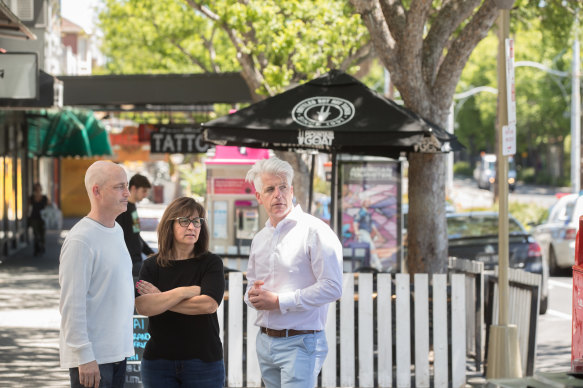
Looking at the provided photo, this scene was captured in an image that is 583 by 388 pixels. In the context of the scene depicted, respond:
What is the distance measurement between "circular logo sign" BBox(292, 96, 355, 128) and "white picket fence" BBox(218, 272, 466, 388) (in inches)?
61.7

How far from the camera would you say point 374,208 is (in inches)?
612

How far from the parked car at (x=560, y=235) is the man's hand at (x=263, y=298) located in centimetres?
1554

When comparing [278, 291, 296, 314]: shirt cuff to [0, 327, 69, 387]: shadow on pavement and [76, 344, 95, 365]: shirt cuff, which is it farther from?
[0, 327, 69, 387]: shadow on pavement

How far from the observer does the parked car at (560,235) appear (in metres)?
20.4

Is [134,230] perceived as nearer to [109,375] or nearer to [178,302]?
[178,302]

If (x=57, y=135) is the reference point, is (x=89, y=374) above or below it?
below

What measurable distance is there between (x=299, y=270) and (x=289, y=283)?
89mm

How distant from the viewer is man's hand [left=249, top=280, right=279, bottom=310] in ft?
18.1

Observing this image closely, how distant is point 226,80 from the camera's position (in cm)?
2258

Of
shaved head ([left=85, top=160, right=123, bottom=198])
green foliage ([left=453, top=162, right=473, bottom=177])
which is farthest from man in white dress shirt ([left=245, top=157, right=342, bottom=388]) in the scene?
green foliage ([left=453, top=162, right=473, bottom=177])

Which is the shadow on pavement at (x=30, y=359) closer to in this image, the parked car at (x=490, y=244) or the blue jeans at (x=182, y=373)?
the blue jeans at (x=182, y=373)

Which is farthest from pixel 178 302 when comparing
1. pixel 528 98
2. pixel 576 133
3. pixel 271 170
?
pixel 528 98

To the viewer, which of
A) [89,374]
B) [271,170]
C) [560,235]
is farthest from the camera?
[560,235]

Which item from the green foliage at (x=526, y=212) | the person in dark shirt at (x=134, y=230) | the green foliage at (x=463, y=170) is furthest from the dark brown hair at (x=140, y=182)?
the green foliage at (x=463, y=170)
